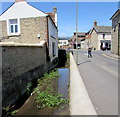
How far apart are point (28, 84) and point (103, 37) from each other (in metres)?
45.3

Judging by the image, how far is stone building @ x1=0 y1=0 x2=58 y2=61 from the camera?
13.8 meters

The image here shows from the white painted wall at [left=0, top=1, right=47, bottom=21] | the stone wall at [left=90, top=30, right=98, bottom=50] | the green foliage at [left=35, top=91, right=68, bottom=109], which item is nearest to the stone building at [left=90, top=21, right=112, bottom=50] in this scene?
the stone wall at [left=90, top=30, right=98, bottom=50]

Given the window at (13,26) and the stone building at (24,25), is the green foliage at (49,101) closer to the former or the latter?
the stone building at (24,25)

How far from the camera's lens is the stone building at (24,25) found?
13.8 meters

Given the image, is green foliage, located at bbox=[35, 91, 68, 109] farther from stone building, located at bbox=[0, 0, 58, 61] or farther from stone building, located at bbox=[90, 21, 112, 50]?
stone building, located at bbox=[90, 21, 112, 50]

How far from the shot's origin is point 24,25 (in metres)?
14.4

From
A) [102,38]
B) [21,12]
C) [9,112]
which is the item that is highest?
[102,38]

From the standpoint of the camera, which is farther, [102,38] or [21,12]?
[102,38]

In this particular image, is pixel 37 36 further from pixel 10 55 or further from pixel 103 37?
pixel 103 37

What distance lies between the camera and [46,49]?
13758 millimetres

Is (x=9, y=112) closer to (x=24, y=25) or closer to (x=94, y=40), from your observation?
(x=24, y=25)

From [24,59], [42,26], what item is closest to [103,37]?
[42,26]

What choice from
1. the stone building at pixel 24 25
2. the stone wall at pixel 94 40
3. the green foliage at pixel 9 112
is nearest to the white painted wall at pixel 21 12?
the stone building at pixel 24 25

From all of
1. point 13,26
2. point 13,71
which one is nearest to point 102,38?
point 13,26
